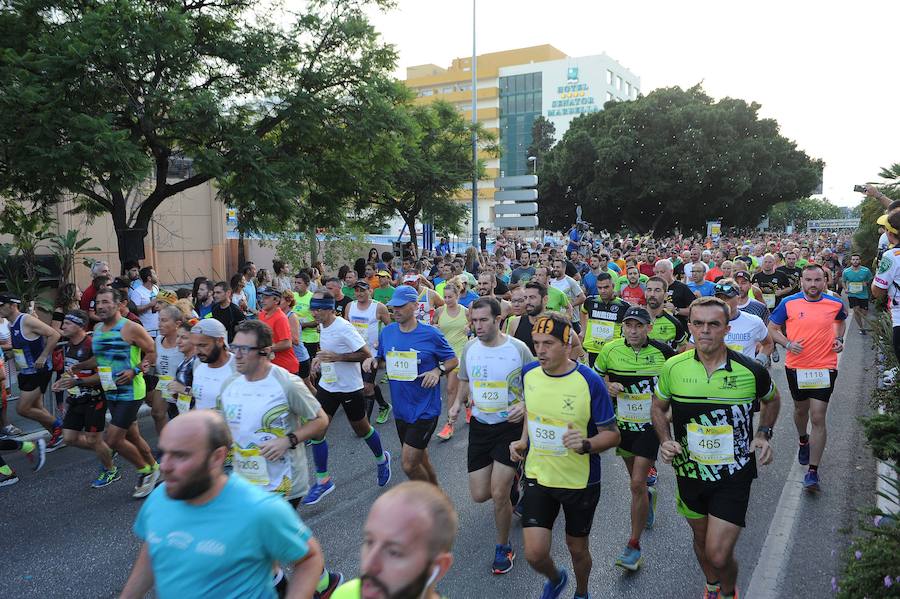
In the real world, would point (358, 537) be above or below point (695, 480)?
below

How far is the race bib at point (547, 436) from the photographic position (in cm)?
394

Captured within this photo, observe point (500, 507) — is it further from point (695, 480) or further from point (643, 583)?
point (695, 480)

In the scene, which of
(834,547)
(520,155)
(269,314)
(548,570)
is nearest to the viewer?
(548,570)

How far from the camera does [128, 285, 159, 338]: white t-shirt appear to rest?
976cm

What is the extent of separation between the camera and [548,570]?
12.8 ft

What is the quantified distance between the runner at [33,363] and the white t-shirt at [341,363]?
10.4 feet

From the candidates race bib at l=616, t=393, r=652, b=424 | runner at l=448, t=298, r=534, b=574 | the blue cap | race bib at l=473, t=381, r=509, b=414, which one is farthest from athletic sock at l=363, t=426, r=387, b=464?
race bib at l=616, t=393, r=652, b=424

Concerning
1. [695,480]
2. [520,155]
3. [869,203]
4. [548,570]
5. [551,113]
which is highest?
[551,113]

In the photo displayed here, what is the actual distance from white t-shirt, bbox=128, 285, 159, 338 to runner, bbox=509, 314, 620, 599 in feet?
24.0

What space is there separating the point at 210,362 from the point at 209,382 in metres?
0.15

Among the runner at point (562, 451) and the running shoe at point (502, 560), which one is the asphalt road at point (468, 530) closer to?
the running shoe at point (502, 560)

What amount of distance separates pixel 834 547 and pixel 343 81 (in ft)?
40.8

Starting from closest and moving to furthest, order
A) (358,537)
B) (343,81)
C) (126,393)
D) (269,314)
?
1. (358,537)
2. (126,393)
3. (269,314)
4. (343,81)

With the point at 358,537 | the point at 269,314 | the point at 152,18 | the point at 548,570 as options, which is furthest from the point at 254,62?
the point at 548,570
